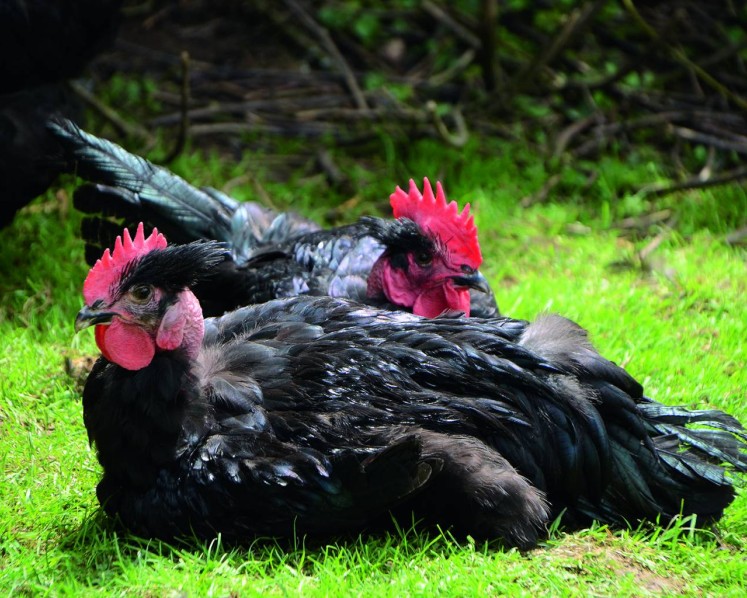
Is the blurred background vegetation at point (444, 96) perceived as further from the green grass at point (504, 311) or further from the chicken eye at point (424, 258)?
the chicken eye at point (424, 258)

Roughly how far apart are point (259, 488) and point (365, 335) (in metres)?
0.84

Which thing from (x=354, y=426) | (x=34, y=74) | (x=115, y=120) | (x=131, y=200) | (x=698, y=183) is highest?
(x=698, y=183)

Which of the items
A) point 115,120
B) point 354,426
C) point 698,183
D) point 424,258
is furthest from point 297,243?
point 698,183

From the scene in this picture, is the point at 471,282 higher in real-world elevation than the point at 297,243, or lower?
higher

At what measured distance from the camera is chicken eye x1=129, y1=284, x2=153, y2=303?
364 centimetres

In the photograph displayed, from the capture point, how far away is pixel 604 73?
9000 millimetres

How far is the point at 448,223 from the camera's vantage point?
4.93 m

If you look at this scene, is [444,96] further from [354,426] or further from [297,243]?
[354,426]

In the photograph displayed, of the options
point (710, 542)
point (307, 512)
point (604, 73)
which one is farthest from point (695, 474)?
point (604, 73)

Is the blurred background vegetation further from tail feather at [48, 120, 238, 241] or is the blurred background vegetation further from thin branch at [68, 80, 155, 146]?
tail feather at [48, 120, 238, 241]

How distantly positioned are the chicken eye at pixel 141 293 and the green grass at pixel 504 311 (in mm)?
893

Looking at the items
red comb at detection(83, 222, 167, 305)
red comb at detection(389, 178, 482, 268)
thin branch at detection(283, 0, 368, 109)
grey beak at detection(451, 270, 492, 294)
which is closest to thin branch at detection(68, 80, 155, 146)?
thin branch at detection(283, 0, 368, 109)

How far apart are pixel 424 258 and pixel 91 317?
1.85m

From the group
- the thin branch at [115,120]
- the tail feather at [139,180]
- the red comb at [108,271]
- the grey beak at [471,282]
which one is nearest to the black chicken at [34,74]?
the tail feather at [139,180]
